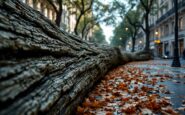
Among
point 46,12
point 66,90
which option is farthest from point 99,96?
point 46,12

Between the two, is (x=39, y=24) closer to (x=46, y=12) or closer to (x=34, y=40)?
(x=34, y=40)

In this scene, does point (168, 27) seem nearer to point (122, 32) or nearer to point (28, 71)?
point (122, 32)

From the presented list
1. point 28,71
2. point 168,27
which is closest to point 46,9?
point 168,27

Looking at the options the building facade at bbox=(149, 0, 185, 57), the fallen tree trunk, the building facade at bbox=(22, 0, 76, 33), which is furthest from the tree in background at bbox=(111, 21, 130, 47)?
the fallen tree trunk

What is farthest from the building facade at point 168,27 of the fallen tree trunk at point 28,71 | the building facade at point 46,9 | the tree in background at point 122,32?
the fallen tree trunk at point 28,71

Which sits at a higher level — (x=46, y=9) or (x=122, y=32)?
(x=46, y=9)

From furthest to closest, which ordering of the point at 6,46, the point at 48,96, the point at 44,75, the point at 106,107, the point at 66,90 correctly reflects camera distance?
the point at 106,107, the point at 66,90, the point at 44,75, the point at 48,96, the point at 6,46

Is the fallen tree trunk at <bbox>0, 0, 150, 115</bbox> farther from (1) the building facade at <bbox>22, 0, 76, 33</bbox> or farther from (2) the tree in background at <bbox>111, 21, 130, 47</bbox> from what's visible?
(2) the tree in background at <bbox>111, 21, 130, 47</bbox>

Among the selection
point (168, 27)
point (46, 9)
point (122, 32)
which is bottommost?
point (168, 27)

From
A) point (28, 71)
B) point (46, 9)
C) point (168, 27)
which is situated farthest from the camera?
point (168, 27)

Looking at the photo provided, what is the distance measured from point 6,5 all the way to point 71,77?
126 cm

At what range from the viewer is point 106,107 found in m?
2.90

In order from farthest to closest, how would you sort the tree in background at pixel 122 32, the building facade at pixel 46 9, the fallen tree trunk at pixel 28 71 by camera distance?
the tree in background at pixel 122 32 → the building facade at pixel 46 9 → the fallen tree trunk at pixel 28 71

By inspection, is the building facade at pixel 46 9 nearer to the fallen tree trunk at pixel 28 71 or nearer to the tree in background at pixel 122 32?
the tree in background at pixel 122 32
